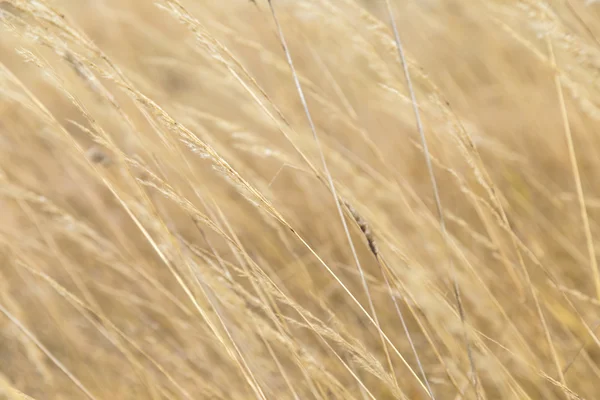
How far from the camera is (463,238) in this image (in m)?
1.58

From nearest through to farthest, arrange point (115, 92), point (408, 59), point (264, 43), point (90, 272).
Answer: point (408, 59) → point (90, 272) → point (264, 43) → point (115, 92)

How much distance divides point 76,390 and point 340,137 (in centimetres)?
144

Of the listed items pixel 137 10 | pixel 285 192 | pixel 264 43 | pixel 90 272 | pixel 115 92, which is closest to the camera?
pixel 90 272

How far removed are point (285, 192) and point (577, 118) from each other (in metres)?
1.02

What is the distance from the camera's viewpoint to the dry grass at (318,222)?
0.67 m

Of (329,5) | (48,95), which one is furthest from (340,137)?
(48,95)

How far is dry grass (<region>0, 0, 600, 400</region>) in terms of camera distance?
67cm

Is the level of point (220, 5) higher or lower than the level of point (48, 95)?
higher

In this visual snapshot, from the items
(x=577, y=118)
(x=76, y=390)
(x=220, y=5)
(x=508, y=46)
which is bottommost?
(x=76, y=390)

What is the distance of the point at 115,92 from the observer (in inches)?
109

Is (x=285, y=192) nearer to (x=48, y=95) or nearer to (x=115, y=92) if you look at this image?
(x=115, y=92)

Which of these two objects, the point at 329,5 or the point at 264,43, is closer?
the point at 329,5

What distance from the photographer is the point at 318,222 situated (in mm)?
1640

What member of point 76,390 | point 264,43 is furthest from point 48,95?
point 76,390
